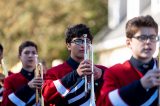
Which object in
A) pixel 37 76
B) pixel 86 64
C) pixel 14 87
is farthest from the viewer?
pixel 14 87

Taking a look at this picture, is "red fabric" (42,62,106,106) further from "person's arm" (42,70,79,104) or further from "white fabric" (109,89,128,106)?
"white fabric" (109,89,128,106)

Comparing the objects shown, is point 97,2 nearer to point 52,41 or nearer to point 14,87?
point 52,41

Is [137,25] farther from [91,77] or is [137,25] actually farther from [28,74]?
[28,74]

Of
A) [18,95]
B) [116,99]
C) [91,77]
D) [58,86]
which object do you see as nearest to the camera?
[116,99]

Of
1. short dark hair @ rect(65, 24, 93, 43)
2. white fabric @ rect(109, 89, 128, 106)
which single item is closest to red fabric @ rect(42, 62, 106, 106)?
short dark hair @ rect(65, 24, 93, 43)

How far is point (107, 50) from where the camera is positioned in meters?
29.7

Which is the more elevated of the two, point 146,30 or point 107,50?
A: point 146,30

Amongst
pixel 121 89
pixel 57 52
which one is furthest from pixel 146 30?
pixel 57 52

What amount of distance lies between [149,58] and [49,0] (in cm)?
2866

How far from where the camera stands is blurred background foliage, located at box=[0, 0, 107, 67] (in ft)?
114

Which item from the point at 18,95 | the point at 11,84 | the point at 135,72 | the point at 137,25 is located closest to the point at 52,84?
the point at 18,95

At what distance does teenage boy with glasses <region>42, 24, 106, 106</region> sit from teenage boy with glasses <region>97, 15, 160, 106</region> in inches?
55.1

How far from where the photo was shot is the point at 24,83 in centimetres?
1150

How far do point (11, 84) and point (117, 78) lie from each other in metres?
4.05
